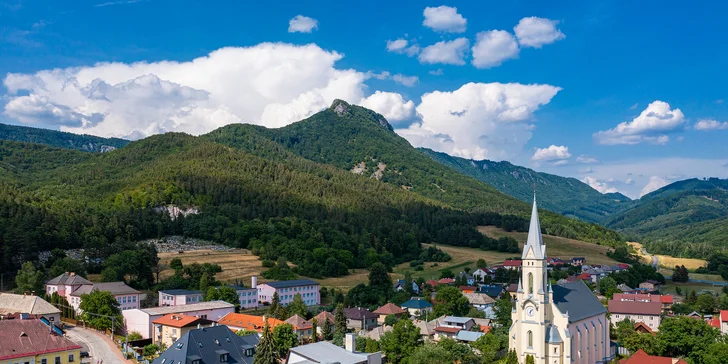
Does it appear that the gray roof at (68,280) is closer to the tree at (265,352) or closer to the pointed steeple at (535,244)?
the tree at (265,352)

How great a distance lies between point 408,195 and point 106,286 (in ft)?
429

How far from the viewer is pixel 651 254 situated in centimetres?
15900

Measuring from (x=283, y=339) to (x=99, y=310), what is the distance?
68.5ft

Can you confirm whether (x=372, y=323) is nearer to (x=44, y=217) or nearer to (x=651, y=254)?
(x=44, y=217)

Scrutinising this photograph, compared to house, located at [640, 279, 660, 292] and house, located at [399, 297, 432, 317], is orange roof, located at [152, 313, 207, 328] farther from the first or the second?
house, located at [640, 279, 660, 292]

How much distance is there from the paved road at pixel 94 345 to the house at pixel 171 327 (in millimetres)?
4107

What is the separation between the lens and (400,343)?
4609 centimetres

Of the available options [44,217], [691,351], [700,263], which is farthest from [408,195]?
[691,351]

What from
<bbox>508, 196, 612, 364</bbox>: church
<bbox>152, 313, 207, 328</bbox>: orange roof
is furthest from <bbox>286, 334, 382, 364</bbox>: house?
<bbox>152, 313, 207, 328</bbox>: orange roof

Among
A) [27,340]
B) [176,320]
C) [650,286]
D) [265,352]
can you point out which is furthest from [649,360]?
[650,286]

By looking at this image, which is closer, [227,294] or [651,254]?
[227,294]

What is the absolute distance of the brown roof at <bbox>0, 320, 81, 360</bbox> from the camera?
122ft

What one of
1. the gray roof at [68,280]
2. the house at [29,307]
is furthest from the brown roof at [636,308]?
the gray roof at [68,280]

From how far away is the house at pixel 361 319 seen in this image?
60919 mm
